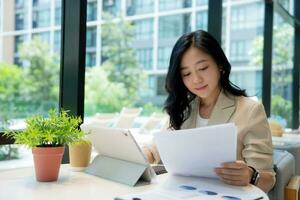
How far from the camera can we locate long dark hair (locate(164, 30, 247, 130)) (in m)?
1.48

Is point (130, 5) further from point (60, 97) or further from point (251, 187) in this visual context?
point (251, 187)

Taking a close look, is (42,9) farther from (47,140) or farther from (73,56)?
(47,140)

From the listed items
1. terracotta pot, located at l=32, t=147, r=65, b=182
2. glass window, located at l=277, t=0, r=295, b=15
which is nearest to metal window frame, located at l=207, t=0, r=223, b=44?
glass window, located at l=277, t=0, r=295, b=15

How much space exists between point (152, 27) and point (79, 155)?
28.3 ft

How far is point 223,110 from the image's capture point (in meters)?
1.50

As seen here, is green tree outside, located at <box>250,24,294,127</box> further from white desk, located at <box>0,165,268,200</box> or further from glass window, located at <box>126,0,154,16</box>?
glass window, located at <box>126,0,154,16</box>

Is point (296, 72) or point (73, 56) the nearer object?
point (73, 56)

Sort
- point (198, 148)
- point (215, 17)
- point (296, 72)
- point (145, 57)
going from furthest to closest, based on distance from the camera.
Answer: point (145, 57) < point (296, 72) < point (215, 17) < point (198, 148)

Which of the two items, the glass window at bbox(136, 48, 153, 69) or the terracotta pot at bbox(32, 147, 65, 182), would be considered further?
the glass window at bbox(136, 48, 153, 69)

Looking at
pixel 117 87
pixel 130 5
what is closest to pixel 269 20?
pixel 130 5

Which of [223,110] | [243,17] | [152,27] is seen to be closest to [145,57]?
[152,27]

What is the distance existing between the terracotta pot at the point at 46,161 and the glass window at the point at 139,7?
8.51 m

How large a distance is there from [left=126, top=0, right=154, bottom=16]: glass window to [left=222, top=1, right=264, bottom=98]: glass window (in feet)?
11.5

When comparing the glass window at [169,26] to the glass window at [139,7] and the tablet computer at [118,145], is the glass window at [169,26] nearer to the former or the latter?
the glass window at [139,7]
